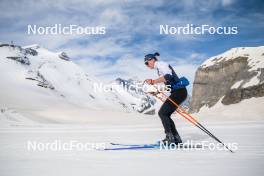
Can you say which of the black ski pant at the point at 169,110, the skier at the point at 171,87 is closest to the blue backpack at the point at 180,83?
the skier at the point at 171,87

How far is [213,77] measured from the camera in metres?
73.2

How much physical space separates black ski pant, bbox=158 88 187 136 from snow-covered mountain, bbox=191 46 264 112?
168 feet

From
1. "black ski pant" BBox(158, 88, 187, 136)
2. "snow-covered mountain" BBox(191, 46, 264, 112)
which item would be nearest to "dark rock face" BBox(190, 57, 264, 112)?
"snow-covered mountain" BBox(191, 46, 264, 112)

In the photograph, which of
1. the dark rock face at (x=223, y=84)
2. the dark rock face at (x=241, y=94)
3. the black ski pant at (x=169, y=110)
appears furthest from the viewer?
the dark rock face at (x=223, y=84)

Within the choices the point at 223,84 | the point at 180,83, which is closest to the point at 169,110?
the point at 180,83

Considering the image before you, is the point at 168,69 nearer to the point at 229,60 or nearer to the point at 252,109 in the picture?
the point at 252,109

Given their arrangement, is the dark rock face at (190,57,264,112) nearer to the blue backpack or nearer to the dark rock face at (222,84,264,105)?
the dark rock face at (222,84,264,105)

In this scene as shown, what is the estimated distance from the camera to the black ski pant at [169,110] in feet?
27.2

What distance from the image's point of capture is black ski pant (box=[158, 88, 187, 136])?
8.30 m

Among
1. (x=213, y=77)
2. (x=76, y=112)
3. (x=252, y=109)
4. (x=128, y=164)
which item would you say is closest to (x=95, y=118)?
(x=76, y=112)

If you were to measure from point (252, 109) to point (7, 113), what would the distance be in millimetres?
33875

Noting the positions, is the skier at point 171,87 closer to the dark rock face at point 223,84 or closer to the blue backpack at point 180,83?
the blue backpack at point 180,83

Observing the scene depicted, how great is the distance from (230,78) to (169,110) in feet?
Result: 207

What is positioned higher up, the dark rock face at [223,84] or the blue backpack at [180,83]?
the dark rock face at [223,84]
